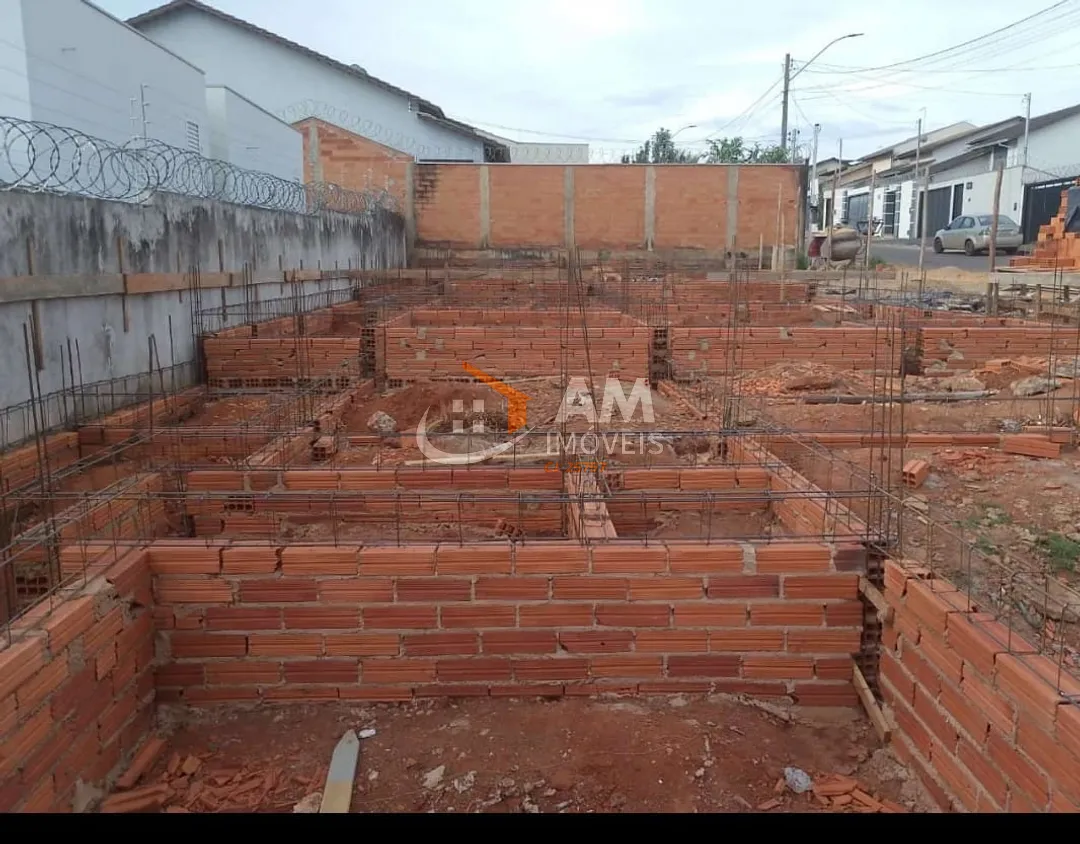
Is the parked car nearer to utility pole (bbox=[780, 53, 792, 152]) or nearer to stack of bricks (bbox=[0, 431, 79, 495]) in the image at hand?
utility pole (bbox=[780, 53, 792, 152])

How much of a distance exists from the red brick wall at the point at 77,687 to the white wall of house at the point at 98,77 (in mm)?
10401

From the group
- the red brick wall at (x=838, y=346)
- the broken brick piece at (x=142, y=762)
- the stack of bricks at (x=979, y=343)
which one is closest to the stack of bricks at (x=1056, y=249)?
the stack of bricks at (x=979, y=343)

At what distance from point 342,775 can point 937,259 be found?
27.0 metres

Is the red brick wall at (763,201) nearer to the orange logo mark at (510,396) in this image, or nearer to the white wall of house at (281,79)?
the white wall of house at (281,79)

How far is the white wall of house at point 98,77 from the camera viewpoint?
1132 cm

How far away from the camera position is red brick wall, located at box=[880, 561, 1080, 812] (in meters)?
2.67

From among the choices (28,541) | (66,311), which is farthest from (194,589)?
(66,311)

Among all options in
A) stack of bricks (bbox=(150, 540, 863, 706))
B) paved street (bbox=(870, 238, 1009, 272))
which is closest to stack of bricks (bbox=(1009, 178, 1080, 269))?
paved street (bbox=(870, 238, 1009, 272))

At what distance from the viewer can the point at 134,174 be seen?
10.3 meters

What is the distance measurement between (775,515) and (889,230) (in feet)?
133

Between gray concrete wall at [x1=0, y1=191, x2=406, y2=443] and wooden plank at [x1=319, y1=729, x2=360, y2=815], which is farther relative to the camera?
gray concrete wall at [x1=0, y1=191, x2=406, y2=443]

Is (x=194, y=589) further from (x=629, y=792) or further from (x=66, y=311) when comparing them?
(x=66, y=311)

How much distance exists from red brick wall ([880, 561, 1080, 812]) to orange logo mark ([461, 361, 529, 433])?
448 cm

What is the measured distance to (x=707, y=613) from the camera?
3820mm
